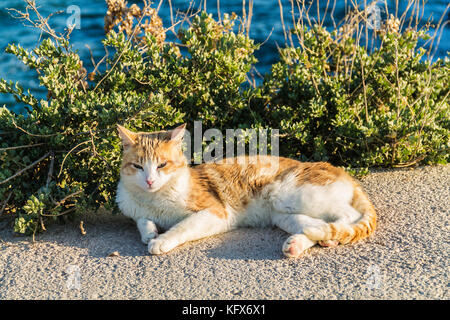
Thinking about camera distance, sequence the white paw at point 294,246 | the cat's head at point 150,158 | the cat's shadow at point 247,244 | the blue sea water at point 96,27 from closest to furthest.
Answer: the white paw at point 294,246, the cat's shadow at point 247,244, the cat's head at point 150,158, the blue sea water at point 96,27

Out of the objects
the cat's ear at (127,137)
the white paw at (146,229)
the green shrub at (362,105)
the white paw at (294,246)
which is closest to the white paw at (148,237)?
the white paw at (146,229)

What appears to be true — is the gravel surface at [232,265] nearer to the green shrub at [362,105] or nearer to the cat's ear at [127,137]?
the cat's ear at [127,137]

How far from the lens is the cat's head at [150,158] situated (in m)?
3.69

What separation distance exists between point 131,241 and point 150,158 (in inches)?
25.3

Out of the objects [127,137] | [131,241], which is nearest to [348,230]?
[131,241]

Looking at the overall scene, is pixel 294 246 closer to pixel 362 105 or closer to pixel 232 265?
pixel 232 265

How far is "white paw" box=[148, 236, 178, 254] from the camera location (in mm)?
3523

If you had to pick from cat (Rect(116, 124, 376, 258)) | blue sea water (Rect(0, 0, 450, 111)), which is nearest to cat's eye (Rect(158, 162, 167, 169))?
cat (Rect(116, 124, 376, 258))

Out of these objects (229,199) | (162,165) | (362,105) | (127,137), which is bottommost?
(229,199)

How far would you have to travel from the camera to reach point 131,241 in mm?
3803

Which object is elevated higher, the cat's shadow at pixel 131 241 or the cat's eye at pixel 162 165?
the cat's eye at pixel 162 165

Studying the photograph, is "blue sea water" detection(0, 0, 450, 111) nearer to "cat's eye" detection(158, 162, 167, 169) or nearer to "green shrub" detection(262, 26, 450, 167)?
"green shrub" detection(262, 26, 450, 167)

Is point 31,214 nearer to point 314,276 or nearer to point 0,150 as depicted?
point 0,150

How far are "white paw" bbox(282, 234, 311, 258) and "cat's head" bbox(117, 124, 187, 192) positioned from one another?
3.28ft
